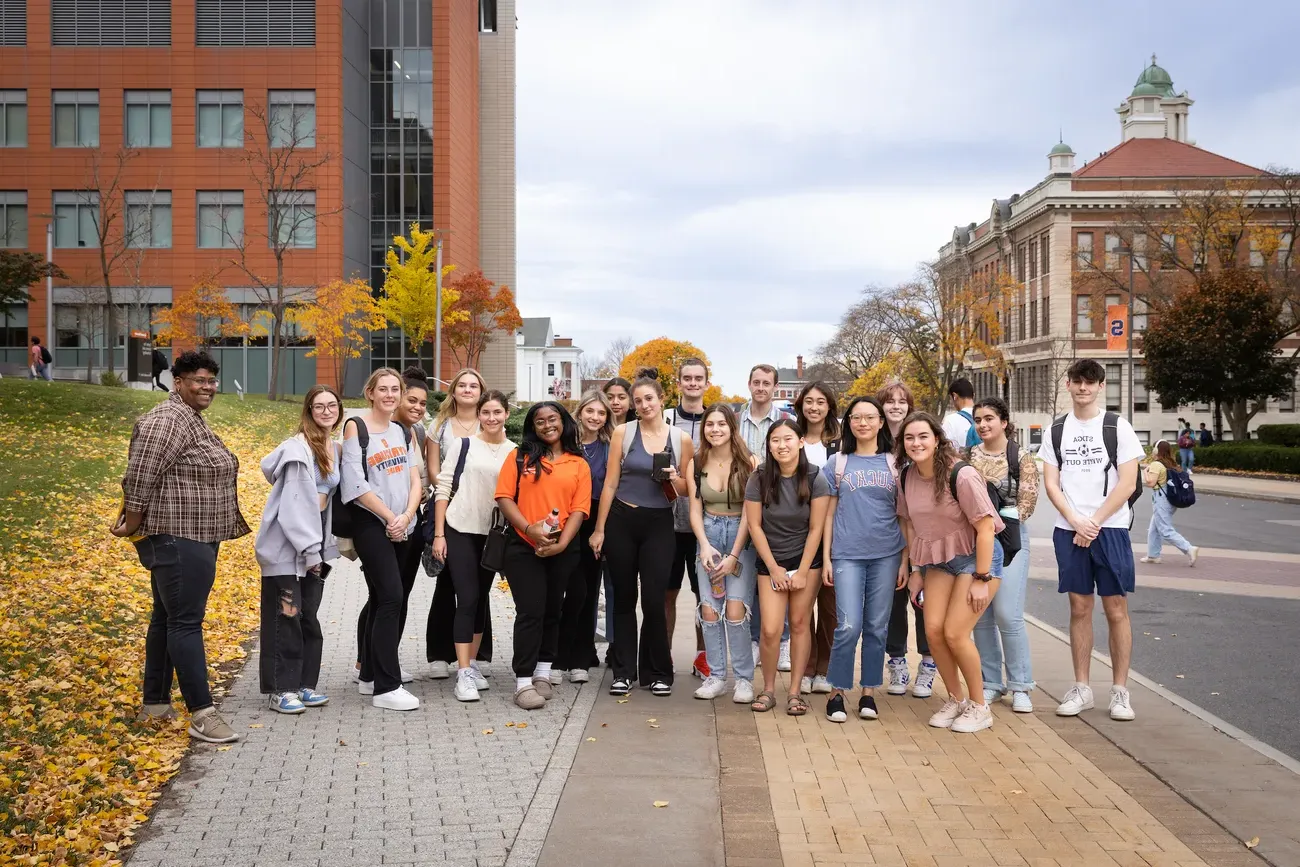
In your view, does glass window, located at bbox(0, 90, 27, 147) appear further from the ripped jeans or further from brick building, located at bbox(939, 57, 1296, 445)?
the ripped jeans

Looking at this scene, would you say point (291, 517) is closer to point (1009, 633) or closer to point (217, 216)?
point (1009, 633)

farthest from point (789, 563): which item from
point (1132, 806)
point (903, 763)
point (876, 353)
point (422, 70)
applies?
point (876, 353)

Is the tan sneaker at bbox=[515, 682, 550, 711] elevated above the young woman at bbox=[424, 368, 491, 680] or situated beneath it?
situated beneath

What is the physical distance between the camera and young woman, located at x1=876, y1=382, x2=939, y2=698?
785 cm

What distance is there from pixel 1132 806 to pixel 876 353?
8637cm

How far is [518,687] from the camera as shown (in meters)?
7.52

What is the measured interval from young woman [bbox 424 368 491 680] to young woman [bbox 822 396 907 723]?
2.42m

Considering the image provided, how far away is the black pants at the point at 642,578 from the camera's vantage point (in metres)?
7.76

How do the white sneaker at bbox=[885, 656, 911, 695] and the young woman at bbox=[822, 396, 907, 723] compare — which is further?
the white sneaker at bbox=[885, 656, 911, 695]

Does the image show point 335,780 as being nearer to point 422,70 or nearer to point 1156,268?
point 422,70

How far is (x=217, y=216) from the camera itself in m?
54.6

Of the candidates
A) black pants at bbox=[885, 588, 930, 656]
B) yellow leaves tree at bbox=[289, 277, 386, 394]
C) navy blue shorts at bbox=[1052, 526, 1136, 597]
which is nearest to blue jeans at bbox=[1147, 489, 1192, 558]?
navy blue shorts at bbox=[1052, 526, 1136, 597]

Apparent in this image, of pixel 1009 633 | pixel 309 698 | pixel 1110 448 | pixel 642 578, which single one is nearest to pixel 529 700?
pixel 642 578

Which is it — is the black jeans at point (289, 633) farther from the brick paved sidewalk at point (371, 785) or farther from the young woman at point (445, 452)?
the young woman at point (445, 452)
